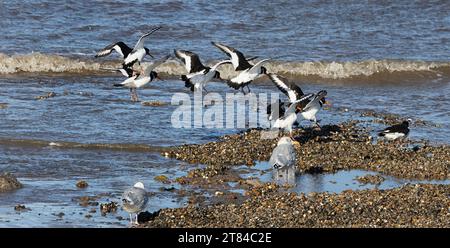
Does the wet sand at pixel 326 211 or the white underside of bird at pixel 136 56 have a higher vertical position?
the white underside of bird at pixel 136 56

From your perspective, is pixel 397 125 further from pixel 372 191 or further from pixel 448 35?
pixel 448 35

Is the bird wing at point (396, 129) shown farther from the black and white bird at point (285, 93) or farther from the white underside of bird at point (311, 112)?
the black and white bird at point (285, 93)

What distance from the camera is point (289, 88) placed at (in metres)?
13.9

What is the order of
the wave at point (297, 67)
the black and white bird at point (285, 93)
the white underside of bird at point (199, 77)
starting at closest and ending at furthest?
the black and white bird at point (285, 93) < the white underside of bird at point (199, 77) < the wave at point (297, 67)

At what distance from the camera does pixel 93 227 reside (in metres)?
8.97

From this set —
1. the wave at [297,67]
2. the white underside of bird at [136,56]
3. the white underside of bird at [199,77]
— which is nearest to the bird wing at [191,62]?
the white underside of bird at [199,77]

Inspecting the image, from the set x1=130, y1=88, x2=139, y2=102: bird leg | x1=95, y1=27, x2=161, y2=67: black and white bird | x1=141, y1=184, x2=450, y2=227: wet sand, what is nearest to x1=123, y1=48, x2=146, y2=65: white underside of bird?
x1=95, y1=27, x2=161, y2=67: black and white bird

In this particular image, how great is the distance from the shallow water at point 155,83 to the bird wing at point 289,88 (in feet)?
1.62

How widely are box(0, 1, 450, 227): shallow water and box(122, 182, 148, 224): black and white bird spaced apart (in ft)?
0.70

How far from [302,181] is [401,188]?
3.80 ft

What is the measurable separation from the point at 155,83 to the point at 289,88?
3395mm

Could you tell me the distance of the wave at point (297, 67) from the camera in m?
17.6

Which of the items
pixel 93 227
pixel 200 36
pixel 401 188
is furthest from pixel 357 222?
pixel 200 36

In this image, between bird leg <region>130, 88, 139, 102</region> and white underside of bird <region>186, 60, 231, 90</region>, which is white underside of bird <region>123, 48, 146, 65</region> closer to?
bird leg <region>130, 88, 139, 102</region>
